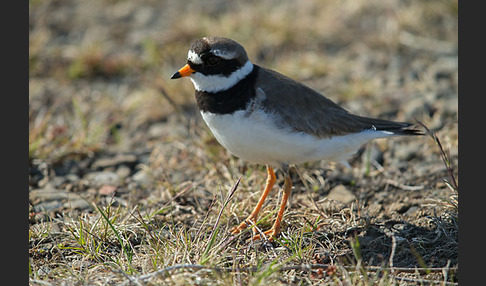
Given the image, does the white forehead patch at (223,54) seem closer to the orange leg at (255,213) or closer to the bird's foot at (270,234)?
the orange leg at (255,213)

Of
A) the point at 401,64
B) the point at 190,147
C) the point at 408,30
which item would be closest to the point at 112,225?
the point at 190,147

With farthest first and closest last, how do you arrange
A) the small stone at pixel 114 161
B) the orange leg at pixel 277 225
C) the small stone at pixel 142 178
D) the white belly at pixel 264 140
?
the small stone at pixel 114 161 → the small stone at pixel 142 178 → the orange leg at pixel 277 225 → the white belly at pixel 264 140

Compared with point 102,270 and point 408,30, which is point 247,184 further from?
point 408,30

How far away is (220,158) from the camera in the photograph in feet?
16.9

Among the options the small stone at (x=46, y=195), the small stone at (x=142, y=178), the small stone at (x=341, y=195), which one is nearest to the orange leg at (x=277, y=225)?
the small stone at (x=341, y=195)

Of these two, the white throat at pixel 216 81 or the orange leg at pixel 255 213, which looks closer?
the white throat at pixel 216 81

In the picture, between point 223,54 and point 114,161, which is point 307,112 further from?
point 114,161

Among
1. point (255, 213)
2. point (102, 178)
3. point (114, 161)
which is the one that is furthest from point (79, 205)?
point (255, 213)

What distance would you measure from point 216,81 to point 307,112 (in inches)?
29.7

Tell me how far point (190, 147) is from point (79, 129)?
1.30 m

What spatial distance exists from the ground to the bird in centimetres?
45

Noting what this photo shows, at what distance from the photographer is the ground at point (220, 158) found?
145 inches

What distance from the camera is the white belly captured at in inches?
152

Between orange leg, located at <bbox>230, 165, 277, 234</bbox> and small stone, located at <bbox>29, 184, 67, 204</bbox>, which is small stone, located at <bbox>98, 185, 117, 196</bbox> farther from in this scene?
orange leg, located at <bbox>230, 165, 277, 234</bbox>
